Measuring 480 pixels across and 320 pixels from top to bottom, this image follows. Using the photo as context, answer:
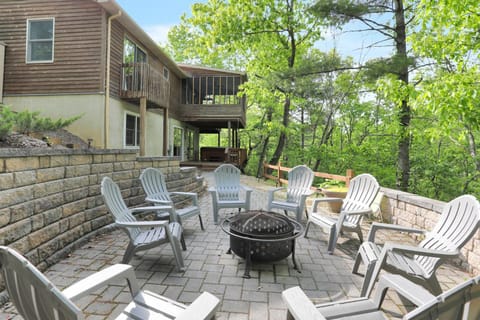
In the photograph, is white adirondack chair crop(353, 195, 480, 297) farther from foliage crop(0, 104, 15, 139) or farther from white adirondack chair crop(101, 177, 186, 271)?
foliage crop(0, 104, 15, 139)

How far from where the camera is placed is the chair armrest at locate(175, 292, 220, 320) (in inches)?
51.6

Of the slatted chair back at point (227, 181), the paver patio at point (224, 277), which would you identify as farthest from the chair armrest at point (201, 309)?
the slatted chair back at point (227, 181)

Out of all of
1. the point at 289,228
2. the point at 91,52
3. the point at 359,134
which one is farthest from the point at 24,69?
the point at 359,134

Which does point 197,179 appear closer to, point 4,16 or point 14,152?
point 14,152

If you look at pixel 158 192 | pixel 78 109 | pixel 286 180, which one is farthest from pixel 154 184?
pixel 286 180

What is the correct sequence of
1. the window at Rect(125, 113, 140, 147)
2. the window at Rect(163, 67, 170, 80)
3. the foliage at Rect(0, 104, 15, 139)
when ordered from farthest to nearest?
1. the window at Rect(163, 67, 170, 80)
2. the window at Rect(125, 113, 140, 147)
3. the foliage at Rect(0, 104, 15, 139)

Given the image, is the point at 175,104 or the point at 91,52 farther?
the point at 175,104

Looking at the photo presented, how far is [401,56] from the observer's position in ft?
20.6

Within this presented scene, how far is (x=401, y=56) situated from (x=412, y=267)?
5876 millimetres

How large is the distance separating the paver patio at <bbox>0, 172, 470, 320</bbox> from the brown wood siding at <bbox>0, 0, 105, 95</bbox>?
6.04 metres

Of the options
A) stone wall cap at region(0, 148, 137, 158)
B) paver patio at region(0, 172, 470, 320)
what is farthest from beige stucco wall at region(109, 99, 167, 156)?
paver patio at region(0, 172, 470, 320)

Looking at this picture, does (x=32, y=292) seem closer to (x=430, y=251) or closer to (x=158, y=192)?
(x=430, y=251)

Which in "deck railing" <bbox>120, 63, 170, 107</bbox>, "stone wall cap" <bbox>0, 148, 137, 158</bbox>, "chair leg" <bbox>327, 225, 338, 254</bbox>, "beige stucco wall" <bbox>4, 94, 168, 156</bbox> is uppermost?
"deck railing" <bbox>120, 63, 170, 107</bbox>

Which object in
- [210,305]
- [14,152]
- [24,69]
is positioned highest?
[24,69]
